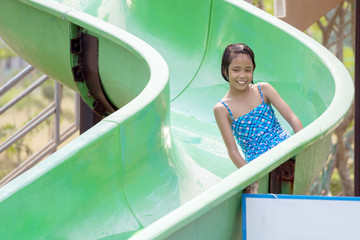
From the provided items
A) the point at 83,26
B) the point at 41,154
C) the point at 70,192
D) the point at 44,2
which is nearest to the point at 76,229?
the point at 70,192

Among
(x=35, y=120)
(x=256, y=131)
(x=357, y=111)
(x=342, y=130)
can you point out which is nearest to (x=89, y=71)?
(x=256, y=131)

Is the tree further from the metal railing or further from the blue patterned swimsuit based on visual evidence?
the blue patterned swimsuit

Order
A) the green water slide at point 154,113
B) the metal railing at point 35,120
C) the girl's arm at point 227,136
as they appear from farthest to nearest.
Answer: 1. the metal railing at point 35,120
2. the girl's arm at point 227,136
3. the green water slide at point 154,113

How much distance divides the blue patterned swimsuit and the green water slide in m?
0.16

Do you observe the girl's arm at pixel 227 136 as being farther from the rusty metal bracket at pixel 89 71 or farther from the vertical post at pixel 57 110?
the vertical post at pixel 57 110

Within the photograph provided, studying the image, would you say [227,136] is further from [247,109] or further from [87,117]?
[87,117]

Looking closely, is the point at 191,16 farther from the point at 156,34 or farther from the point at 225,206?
the point at 225,206

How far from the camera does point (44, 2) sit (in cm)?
363

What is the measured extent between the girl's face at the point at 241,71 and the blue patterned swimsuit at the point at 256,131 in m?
0.10

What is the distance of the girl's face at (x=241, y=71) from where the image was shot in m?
2.88

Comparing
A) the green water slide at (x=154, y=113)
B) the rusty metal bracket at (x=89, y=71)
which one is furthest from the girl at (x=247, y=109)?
the rusty metal bracket at (x=89, y=71)

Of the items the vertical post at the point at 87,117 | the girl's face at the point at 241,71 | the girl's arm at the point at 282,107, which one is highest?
the vertical post at the point at 87,117

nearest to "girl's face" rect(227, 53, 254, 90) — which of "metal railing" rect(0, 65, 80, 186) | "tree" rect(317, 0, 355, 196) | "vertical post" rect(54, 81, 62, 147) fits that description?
"metal railing" rect(0, 65, 80, 186)

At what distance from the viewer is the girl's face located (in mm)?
2881
